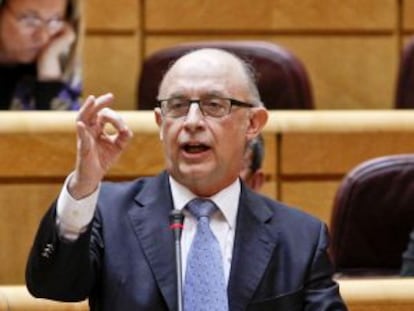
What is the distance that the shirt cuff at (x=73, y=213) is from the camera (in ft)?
3.02

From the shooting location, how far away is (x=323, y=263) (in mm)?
1021

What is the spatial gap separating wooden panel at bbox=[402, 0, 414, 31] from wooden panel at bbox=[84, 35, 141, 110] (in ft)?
1.60

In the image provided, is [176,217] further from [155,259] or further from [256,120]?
[256,120]

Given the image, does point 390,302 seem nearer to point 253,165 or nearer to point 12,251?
point 253,165

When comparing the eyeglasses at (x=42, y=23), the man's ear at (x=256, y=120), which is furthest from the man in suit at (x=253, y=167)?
the eyeglasses at (x=42, y=23)

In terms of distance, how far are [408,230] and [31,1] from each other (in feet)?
2.53

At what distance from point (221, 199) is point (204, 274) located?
0.26 ft

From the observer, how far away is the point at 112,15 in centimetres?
211

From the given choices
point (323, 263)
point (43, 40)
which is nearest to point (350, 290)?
point (323, 263)

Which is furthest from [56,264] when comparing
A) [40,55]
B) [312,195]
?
[40,55]

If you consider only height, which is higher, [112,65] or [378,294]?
[112,65]

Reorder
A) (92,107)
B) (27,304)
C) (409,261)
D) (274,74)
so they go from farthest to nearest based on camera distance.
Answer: (274,74), (409,261), (27,304), (92,107)

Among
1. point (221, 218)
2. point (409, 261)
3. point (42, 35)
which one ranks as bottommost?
point (409, 261)

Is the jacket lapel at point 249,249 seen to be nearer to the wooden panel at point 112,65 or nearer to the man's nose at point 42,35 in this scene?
the man's nose at point 42,35
